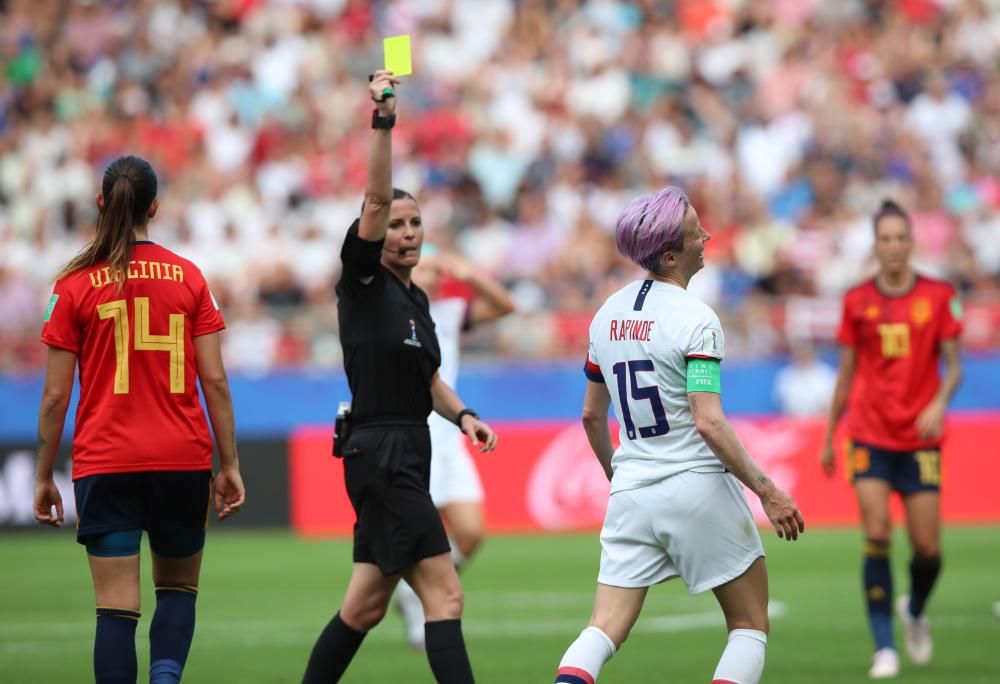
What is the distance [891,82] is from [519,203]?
5883 mm

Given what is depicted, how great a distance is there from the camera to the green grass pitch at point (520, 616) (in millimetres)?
9547

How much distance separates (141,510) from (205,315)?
0.87 m

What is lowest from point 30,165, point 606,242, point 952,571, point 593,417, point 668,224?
point 952,571

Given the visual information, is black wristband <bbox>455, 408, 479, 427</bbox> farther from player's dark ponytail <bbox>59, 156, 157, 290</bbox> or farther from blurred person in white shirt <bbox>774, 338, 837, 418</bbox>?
blurred person in white shirt <bbox>774, 338, 837, 418</bbox>

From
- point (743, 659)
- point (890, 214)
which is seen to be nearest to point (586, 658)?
point (743, 659)

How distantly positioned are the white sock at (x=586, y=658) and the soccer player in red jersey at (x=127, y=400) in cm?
176

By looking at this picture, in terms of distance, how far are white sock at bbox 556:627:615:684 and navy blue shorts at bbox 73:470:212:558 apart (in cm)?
174

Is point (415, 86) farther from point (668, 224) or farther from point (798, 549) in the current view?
point (668, 224)

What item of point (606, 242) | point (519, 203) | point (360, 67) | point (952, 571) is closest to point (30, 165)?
point (360, 67)

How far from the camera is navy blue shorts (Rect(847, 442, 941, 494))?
9.38 meters

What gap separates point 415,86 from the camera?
24.8 metres

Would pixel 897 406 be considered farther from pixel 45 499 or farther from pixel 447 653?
pixel 45 499

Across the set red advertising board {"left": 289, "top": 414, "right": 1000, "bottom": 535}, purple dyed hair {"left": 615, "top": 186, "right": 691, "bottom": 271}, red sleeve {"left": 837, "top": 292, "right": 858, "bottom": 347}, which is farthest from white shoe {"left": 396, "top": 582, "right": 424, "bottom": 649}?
red advertising board {"left": 289, "top": 414, "right": 1000, "bottom": 535}

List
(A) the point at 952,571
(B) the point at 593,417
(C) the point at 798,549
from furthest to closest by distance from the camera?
(C) the point at 798,549
(A) the point at 952,571
(B) the point at 593,417
